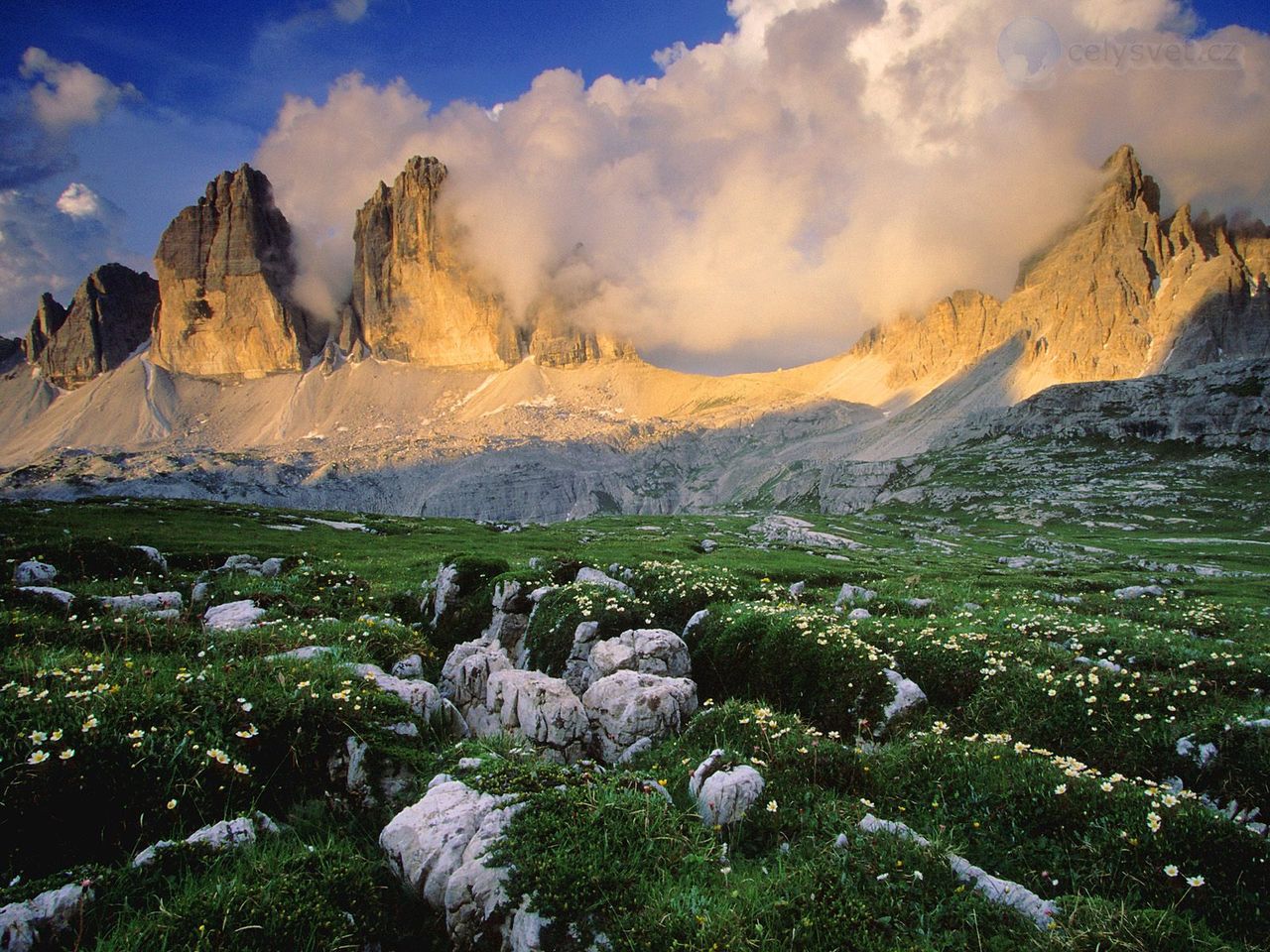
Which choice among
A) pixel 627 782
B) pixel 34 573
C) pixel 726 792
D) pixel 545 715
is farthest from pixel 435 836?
pixel 34 573

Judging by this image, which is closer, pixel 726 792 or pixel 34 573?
pixel 726 792

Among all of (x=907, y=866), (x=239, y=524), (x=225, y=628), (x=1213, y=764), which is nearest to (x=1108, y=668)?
(x=1213, y=764)

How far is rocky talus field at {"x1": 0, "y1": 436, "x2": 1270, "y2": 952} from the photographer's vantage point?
6.00 m

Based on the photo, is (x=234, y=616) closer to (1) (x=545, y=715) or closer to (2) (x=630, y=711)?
(1) (x=545, y=715)

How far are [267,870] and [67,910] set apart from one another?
1564 mm

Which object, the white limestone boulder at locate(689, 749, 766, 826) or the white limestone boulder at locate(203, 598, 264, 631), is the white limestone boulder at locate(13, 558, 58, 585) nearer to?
the white limestone boulder at locate(203, 598, 264, 631)

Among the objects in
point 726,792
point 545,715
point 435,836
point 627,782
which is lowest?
point 726,792

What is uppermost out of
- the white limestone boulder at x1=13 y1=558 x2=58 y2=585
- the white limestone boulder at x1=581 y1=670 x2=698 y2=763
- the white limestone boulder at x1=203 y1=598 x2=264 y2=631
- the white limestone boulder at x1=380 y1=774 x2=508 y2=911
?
the white limestone boulder at x1=13 y1=558 x2=58 y2=585

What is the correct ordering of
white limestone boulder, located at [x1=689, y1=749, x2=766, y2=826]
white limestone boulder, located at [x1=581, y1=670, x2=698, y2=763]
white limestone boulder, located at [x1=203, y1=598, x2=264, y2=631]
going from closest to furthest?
white limestone boulder, located at [x1=689, y1=749, x2=766, y2=826] → white limestone boulder, located at [x1=581, y1=670, x2=698, y2=763] → white limestone boulder, located at [x1=203, y1=598, x2=264, y2=631]

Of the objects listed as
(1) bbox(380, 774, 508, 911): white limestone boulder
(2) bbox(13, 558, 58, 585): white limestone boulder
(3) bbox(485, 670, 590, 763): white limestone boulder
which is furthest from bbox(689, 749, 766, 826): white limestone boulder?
(2) bbox(13, 558, 58, 585): white limestone boulder

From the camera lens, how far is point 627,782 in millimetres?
8758

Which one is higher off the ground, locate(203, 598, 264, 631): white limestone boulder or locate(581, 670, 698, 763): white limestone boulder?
locate(203, 598, 264, 631): white limestone boulder

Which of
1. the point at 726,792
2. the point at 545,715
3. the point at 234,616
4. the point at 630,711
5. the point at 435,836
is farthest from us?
the point at 234,616

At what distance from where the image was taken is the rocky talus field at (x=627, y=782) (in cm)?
600
